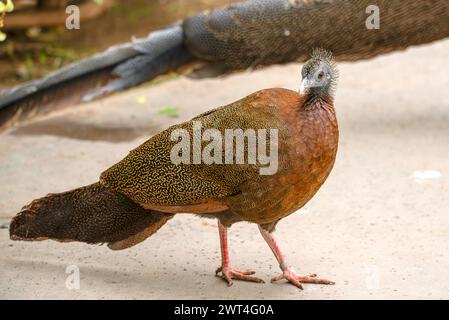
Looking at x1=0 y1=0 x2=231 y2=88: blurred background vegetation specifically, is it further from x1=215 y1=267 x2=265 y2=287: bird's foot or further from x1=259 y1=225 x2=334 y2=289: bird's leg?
x1=259 y1=225 x2=334 y2=289: bird's leg

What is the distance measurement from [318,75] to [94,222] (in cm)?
121

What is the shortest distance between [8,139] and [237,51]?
171 centimetres

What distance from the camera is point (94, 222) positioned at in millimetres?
4242

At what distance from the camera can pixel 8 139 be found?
653 centimetres

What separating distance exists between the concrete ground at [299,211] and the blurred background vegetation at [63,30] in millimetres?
1353

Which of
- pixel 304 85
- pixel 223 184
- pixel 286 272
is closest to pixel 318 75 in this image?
pixel 304 85

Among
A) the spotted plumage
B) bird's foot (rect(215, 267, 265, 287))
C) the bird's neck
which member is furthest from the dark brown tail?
the bird's neck

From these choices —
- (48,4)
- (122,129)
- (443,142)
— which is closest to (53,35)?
(48,4)

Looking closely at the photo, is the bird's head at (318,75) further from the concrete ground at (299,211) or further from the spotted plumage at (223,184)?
the concrete ground at (299,211)

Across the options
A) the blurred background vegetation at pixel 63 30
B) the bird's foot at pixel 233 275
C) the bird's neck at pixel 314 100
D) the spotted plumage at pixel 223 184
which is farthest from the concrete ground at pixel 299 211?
the blurred background vegetation at pixel 63 30

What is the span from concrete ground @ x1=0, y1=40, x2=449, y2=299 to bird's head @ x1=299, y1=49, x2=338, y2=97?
3.06 feet

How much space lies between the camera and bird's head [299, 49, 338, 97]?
3.88m

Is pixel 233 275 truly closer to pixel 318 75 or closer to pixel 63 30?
pixel 318 75

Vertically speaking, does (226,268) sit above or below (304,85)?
below
